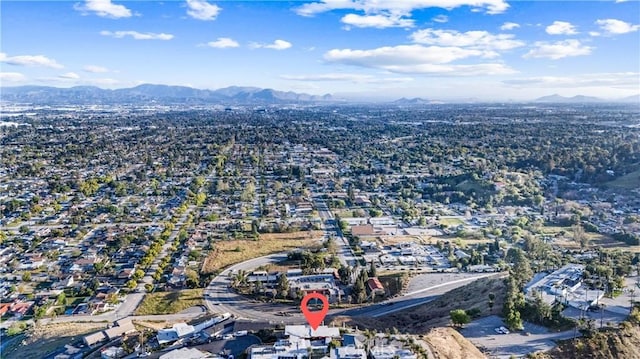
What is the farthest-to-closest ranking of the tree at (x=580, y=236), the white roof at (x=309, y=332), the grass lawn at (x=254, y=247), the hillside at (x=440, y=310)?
the tree at (x=580, y=236) < the grass lawn at (x=254, y=247) < the hillside at (x=440, y=310) < the white roof at (x=309, y=332)

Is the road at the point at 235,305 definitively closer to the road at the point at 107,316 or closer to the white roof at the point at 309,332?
the road at the point at 107,316

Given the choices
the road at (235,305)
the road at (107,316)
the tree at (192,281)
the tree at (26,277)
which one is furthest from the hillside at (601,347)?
the tree at (26,277)

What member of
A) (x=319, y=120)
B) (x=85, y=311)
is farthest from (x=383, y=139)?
(x=85, y=311)

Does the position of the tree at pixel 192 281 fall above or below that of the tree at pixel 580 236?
below

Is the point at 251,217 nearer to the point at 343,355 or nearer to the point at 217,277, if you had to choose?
the point at 217,277

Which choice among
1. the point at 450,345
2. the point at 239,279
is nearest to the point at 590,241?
the point at 450,345

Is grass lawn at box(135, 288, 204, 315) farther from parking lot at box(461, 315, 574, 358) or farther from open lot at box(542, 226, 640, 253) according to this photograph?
open lot at box(542, 226, 640, 253)

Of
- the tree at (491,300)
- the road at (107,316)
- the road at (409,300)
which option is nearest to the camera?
the tree at (491,300)

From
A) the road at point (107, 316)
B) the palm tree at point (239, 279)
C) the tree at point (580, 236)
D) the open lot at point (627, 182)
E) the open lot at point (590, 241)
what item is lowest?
the road at point (107, 316)
